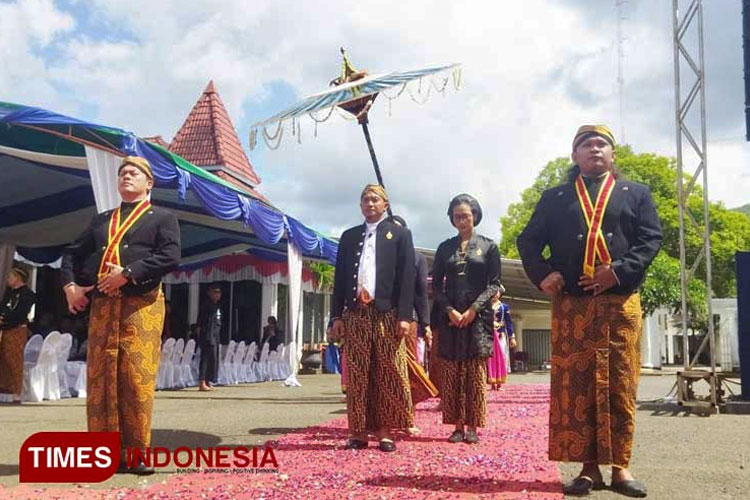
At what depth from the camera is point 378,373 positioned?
4.77m

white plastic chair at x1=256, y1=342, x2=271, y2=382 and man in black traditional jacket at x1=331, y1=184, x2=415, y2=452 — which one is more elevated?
man in black traditional jacket at x1=331, y1=184, x2=415, y2=452

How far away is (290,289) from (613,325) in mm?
8926

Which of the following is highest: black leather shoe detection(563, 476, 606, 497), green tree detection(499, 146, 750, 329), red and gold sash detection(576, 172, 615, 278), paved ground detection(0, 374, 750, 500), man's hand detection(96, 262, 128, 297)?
green tree detection(499, 146, 750, 329)

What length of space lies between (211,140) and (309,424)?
1506 cm

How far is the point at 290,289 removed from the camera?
39.3ft

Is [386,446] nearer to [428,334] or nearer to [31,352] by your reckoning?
[428,334]

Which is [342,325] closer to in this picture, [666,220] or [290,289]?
[290,289]

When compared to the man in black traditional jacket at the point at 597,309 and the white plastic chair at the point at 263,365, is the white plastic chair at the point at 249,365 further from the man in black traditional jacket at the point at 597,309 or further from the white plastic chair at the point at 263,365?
the man in black traditional jacket at the point at 597,309

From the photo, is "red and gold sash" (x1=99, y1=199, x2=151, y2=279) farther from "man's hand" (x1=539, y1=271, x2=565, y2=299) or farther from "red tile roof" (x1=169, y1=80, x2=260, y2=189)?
"red tile roof" (x1=169, y1=80, x2=260, y2=189)

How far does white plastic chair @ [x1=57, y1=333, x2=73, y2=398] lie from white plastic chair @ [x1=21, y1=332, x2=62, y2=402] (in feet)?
0.34

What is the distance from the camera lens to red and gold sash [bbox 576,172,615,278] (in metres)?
3.46

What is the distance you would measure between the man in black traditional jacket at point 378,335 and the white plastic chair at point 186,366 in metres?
7.56

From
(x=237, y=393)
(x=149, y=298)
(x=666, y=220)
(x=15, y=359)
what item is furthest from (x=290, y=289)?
(x=666, y=220)

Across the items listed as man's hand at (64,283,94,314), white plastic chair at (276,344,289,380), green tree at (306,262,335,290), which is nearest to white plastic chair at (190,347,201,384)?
Answer: white plastic chair at (276,344,289,380)
